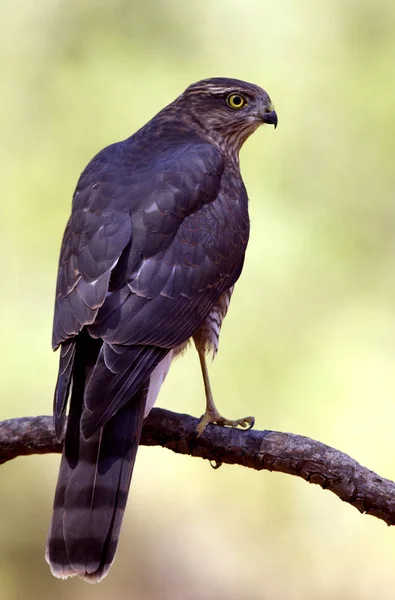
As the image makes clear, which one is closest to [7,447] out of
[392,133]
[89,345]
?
[89,345]

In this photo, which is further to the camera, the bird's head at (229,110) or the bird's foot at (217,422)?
the bird's head at (229,110)

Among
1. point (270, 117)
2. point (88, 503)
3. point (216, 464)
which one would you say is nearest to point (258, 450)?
point (216, 464)

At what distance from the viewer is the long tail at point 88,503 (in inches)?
157

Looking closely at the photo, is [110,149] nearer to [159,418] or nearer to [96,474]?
[159,418]

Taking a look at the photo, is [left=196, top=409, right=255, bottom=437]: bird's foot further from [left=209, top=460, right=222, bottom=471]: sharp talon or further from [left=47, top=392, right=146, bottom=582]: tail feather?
[left=47, top=392, right=146, bottom=582]: tail feather

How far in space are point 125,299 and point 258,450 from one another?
81 cm

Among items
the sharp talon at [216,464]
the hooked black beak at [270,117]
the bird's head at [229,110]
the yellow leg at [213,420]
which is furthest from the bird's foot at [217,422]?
the hooked black beak at [270,117]

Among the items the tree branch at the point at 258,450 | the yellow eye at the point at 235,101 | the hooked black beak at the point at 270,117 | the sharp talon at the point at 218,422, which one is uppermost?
the yellow eye at the point at 235,101

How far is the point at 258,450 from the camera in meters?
4.30

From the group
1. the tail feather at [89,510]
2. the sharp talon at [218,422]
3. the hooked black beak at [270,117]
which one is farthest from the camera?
the hooked black beak at [270,117]

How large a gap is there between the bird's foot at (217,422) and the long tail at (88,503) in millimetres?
567

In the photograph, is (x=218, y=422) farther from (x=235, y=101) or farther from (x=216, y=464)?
(x=235, y=101)

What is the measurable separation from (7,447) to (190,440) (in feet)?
2.56

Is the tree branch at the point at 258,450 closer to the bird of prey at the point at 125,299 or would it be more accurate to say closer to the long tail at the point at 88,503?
the bird of prey at the point at 125,299
